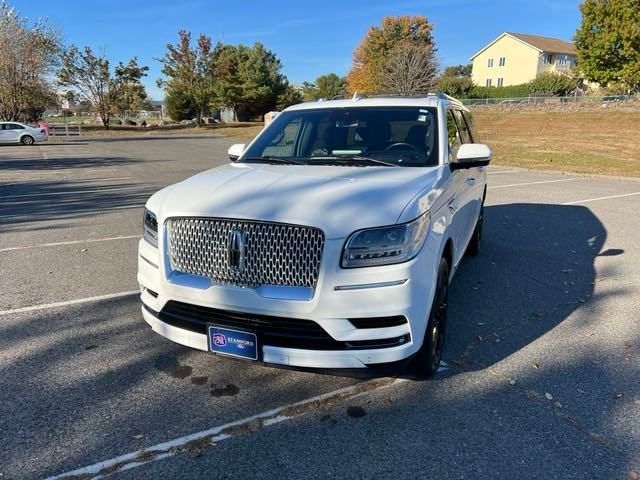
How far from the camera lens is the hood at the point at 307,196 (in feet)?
8.86

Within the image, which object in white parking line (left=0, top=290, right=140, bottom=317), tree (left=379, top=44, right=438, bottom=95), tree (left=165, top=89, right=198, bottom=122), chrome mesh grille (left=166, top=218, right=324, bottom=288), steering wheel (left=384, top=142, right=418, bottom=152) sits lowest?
white parking line (left=0, top=290, right=140, bottom=317)

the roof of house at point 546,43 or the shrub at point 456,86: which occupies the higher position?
the roof of house at point 546,43

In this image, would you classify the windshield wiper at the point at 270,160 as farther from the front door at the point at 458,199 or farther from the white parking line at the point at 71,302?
the white parking line at the point at 71,302

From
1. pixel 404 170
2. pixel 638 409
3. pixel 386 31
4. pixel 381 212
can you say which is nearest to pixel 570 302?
pixel 638 409

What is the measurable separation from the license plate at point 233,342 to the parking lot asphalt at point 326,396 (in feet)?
1.32

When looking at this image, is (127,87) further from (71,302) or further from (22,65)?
(71,302)

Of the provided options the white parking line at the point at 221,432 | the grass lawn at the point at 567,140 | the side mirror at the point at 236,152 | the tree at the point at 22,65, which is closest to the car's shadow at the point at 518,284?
the white parking line at the point at 221,432

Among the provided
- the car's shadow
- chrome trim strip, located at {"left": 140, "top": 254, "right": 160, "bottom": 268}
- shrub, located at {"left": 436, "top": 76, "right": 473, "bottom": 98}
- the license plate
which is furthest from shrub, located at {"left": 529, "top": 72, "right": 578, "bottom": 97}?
the license plate

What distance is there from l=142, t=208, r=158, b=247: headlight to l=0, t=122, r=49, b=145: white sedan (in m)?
31.3

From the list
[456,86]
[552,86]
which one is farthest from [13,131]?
[552,86]

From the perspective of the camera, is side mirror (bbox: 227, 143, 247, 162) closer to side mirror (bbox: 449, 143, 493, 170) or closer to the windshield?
the windshield

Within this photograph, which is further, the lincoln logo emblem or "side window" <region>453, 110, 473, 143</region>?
"side window" <region>453, 110, 473, 143</region>

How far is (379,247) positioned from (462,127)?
10.5ft

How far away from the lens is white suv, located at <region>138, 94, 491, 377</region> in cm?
265
